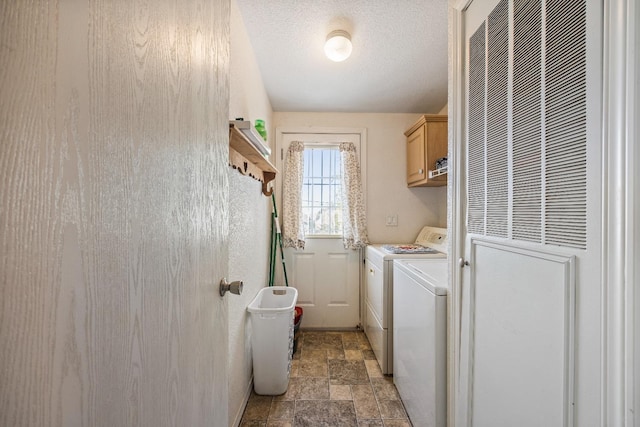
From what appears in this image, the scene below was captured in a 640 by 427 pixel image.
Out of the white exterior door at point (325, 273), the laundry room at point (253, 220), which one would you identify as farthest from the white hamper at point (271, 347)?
the white exterior door at point (325, 273)

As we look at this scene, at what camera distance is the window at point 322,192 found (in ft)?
9.74

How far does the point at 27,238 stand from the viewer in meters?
0.27

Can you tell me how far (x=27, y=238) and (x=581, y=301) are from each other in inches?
39.8

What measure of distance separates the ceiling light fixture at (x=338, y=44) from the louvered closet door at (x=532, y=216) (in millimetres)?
743

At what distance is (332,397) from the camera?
5.87 ft

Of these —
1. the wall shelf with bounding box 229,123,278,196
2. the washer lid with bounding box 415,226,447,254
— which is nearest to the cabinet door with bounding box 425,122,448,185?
the washer lid with bounding box 415,226,447,254

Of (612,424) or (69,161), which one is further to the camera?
(612,424)

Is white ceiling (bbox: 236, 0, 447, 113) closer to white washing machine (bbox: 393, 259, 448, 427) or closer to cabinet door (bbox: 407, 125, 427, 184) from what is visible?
cabinet door (bbox: 407, 125, 427, 184)

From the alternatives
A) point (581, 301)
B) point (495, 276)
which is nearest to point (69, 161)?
point (581, 301)

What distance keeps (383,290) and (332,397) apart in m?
0.80

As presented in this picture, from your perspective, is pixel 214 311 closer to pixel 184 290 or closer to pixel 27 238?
pixel 184 290

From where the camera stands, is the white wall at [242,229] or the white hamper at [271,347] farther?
the white hamper at [271,347]

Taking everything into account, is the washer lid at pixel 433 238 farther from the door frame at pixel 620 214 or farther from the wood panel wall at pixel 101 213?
the wood panel wall at pixel 101 213

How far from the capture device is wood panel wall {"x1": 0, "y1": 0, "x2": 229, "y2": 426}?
0.86 feet
